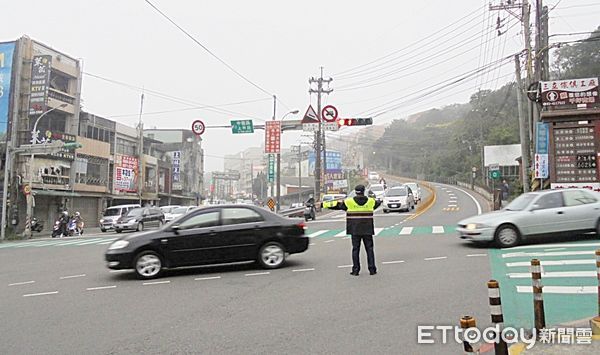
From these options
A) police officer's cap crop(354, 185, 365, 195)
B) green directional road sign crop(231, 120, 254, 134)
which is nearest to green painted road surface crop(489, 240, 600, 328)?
police officer's cap crop(354, 185, 365, 195)

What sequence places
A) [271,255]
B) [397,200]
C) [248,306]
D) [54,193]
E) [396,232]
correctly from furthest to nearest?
[54,193], [397,200], [396,232], [271,255], [248,306]

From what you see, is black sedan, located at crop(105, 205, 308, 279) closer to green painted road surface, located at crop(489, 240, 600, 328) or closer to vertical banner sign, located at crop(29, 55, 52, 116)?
green painted road surface, located at crop(489, 240, 600, 328)

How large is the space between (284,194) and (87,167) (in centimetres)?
5926

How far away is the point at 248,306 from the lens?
7012 millimetres

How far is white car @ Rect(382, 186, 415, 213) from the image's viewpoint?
30297 mm

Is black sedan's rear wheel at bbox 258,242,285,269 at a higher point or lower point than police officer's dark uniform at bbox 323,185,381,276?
lower

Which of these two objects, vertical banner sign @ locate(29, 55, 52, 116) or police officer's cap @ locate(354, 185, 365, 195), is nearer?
police officer's cap @ locate(354, 185, 365, 195)

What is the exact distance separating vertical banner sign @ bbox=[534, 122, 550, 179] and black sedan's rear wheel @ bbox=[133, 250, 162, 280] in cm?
1948

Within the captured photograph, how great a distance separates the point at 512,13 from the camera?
992 inches

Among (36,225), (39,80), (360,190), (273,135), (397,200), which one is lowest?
(36,225)

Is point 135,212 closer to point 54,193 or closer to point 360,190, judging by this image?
point 54,193

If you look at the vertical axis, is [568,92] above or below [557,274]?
above

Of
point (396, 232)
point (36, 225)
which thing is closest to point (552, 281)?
point (396, 232)

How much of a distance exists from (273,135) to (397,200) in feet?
29.0
